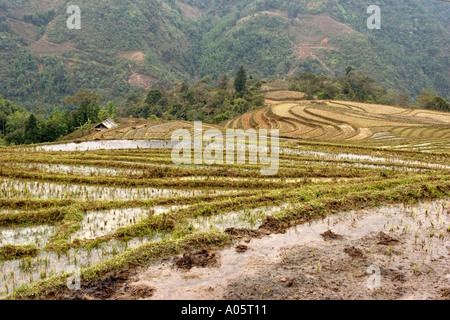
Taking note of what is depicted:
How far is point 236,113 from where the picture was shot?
39219 millimetres

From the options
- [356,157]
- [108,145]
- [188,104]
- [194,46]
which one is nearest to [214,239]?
[356,157]

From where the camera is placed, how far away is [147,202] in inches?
332

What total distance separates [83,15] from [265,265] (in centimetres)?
8362

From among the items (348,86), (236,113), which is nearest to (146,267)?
(236,113)

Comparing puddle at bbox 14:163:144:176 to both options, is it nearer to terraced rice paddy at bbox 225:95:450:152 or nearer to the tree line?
terraced rice paddy at bbox 225:95:450:152

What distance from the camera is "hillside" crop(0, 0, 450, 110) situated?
62.6 meters

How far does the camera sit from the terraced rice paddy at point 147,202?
5.79 m

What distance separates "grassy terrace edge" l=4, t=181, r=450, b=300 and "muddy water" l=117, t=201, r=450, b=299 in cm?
30

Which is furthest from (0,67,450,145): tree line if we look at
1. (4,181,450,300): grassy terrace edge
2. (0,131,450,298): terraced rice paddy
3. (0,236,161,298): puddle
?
(4,181,450,300): grassy terrace edge

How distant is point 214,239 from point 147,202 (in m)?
2.65

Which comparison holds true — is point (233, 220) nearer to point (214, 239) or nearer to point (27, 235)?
point (214, 239)

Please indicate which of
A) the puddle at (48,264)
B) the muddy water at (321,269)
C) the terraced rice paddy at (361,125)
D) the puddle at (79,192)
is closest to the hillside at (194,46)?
the terraced rice paddy at (361,125)

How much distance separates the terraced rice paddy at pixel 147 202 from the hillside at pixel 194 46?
49070 millimetres
